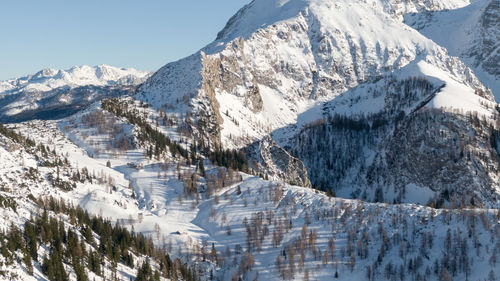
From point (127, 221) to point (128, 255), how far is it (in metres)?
36.9

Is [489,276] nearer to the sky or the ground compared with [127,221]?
nearer to the ground

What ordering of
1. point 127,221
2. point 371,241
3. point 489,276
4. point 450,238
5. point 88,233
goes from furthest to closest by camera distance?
point 127,221 < point 371,241 < point 450,238 < point 88,233 < point 489,276

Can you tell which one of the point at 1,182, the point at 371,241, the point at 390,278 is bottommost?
the point at 390,278

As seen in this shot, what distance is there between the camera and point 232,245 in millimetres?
188250

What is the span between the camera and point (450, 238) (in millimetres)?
165250

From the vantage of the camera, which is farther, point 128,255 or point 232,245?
point 232,245

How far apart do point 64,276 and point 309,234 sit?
99361 mm

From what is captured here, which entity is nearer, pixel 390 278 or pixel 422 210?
pixel 390 278

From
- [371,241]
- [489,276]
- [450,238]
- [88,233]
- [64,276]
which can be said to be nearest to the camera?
[64,276]

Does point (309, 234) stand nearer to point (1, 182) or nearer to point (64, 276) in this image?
point (64, 276)

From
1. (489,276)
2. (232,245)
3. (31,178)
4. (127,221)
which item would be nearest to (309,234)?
(232,245)

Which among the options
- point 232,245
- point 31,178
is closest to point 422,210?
point 232,245

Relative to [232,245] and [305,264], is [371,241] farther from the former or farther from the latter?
[232,245]

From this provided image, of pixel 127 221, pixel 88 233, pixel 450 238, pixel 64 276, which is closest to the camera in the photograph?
pixel 64 276
